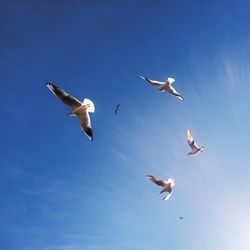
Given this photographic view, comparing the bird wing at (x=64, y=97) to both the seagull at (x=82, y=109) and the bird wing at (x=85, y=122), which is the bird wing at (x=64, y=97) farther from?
the bird wing at (x=85, y=122)

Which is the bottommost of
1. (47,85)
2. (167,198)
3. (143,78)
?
(167,198)

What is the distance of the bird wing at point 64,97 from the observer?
1639 centimetres

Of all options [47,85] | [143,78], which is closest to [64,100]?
[47,85]

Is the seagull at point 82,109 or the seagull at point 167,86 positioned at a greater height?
the seagull at point 167,86

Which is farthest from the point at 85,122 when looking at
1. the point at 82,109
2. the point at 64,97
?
the point at 64,97

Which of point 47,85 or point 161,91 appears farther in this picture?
point 161,91

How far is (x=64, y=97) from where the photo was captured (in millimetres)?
16719

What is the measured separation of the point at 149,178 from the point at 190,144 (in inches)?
120

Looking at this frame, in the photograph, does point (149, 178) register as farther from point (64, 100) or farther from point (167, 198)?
point (64, 100)

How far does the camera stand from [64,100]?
1688 centimetres

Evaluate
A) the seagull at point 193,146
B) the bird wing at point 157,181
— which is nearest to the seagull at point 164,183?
the bird wing at point 157,181

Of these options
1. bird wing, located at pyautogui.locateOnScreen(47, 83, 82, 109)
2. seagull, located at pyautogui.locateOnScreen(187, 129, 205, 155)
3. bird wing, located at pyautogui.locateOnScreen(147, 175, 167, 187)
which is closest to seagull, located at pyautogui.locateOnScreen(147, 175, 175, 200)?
bird wing, located at pyautogui.locateOnScreen(147, 175, 167, 187)

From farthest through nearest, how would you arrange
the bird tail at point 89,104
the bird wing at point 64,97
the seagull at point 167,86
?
the seagull at point 167,86 → the bird tail at point 89,104 → the bird wing at point 64,97

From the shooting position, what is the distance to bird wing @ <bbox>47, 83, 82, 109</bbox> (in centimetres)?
1639
